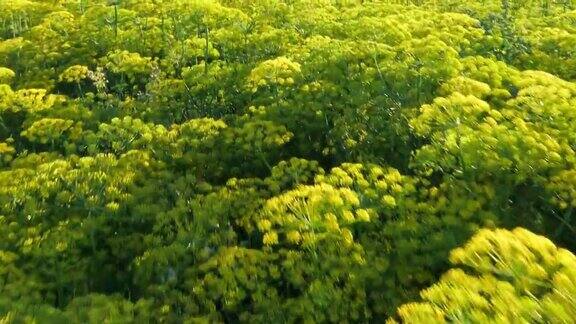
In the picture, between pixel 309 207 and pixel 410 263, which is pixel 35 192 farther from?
pixel 410 263

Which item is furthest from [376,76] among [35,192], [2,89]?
[2,89]

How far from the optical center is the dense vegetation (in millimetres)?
4219

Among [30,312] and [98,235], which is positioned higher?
[30,312]

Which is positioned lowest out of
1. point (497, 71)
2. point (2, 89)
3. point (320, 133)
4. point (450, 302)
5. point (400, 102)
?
point (2, 89)

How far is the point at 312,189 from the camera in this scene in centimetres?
466

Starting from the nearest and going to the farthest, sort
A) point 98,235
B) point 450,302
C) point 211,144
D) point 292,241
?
point 450,302 → point 292,241 → point 98,235 → point 211,144

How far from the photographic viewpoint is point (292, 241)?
447cm

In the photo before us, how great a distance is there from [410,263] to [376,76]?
340cm

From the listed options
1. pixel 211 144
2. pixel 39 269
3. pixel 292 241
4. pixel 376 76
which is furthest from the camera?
pixel 376 76

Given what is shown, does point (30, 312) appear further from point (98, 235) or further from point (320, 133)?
point (320, 133)

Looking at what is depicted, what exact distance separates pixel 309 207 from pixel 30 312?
1.95m

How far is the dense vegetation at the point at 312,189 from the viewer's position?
422 cm

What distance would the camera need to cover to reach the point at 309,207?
179 inches

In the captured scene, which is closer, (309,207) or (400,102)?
(309,207)
